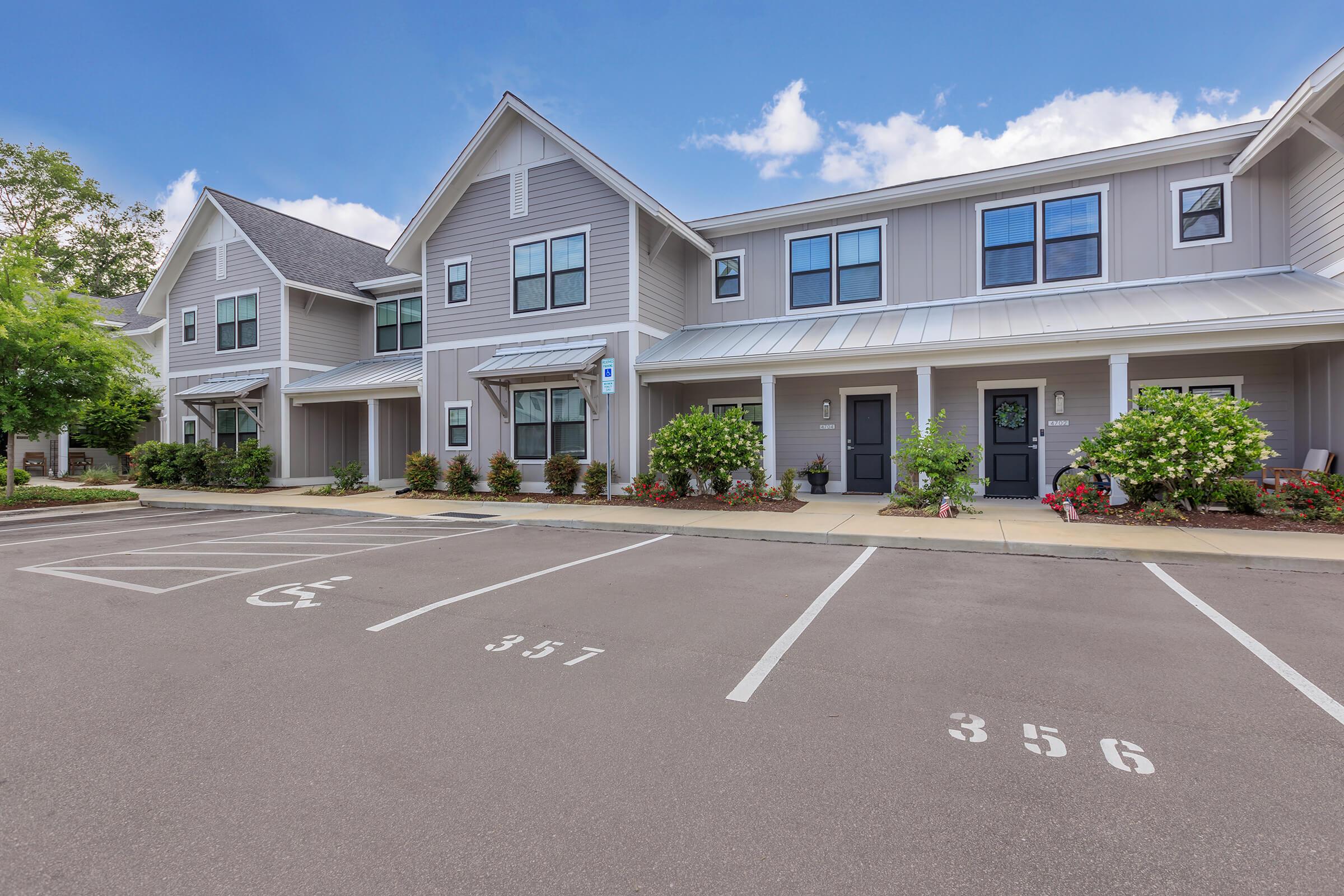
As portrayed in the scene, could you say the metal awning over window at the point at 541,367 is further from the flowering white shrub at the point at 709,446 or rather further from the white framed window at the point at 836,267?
the white framed window at the point at 836,267

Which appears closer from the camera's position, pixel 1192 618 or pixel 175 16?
pixel 1192 618

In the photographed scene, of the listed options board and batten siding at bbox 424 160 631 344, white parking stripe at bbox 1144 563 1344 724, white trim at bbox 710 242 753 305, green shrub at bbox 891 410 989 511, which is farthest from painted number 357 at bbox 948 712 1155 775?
white trim at bbox 710 242 753 305

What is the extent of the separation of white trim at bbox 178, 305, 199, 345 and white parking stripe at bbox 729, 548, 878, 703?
21.5 m

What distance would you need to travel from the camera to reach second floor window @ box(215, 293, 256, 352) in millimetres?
18438

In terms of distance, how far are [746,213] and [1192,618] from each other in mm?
11380

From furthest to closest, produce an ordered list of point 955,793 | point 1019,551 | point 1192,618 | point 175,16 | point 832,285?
point 175,16 → point 832,285 → point 1019,551 → point 1192,618 → point 955,793

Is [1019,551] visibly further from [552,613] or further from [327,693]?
[327,693]

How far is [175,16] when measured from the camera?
18141 mm

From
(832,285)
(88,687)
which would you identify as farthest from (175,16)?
(88,687)

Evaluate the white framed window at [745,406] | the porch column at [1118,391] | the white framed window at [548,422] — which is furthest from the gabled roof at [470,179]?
the porch column at [1118,391]

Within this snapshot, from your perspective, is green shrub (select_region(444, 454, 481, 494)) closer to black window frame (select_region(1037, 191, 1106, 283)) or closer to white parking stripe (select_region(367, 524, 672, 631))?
white parking stripe (select_region(367, 524, 672, 631))

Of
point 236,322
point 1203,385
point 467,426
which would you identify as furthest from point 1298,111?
point 236,322

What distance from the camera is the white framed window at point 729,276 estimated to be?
571 inches

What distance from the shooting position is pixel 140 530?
10.6 meters
